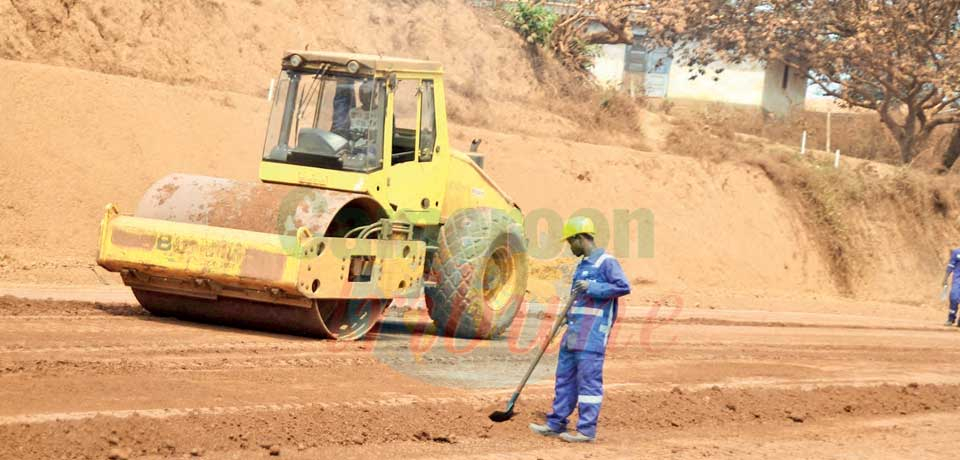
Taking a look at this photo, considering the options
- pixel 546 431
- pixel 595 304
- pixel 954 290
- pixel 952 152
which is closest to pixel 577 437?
pixel 546 431

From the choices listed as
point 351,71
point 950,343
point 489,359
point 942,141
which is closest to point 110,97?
point 351,71

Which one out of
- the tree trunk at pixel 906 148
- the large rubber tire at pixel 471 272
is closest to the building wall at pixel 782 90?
the tree trunk at pixel 906 148

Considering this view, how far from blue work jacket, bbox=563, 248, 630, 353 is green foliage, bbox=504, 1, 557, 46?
2769 centimetres

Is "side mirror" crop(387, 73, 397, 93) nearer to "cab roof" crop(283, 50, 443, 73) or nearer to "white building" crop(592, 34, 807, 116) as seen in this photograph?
"cab roof" crop(283, 50, 443, 73)

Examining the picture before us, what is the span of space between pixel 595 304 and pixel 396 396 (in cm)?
189

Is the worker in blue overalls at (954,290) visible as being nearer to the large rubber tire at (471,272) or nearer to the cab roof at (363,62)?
the large rubber tire at (471,272)

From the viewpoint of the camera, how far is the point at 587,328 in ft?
29.2

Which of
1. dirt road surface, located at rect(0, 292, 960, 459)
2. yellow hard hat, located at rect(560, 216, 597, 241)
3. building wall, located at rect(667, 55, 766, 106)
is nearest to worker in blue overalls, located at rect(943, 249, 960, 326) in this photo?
dirt road surface, located at rect(0, 292, 960, 459)

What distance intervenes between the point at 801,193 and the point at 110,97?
19602 millimetres

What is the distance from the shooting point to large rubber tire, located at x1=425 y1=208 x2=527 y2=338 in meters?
13.1

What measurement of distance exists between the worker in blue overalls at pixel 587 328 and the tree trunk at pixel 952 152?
116 feet

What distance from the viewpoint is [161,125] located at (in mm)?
23078

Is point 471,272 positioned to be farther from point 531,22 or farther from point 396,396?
point 531,22

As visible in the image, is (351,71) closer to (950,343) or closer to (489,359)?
(489,359)
